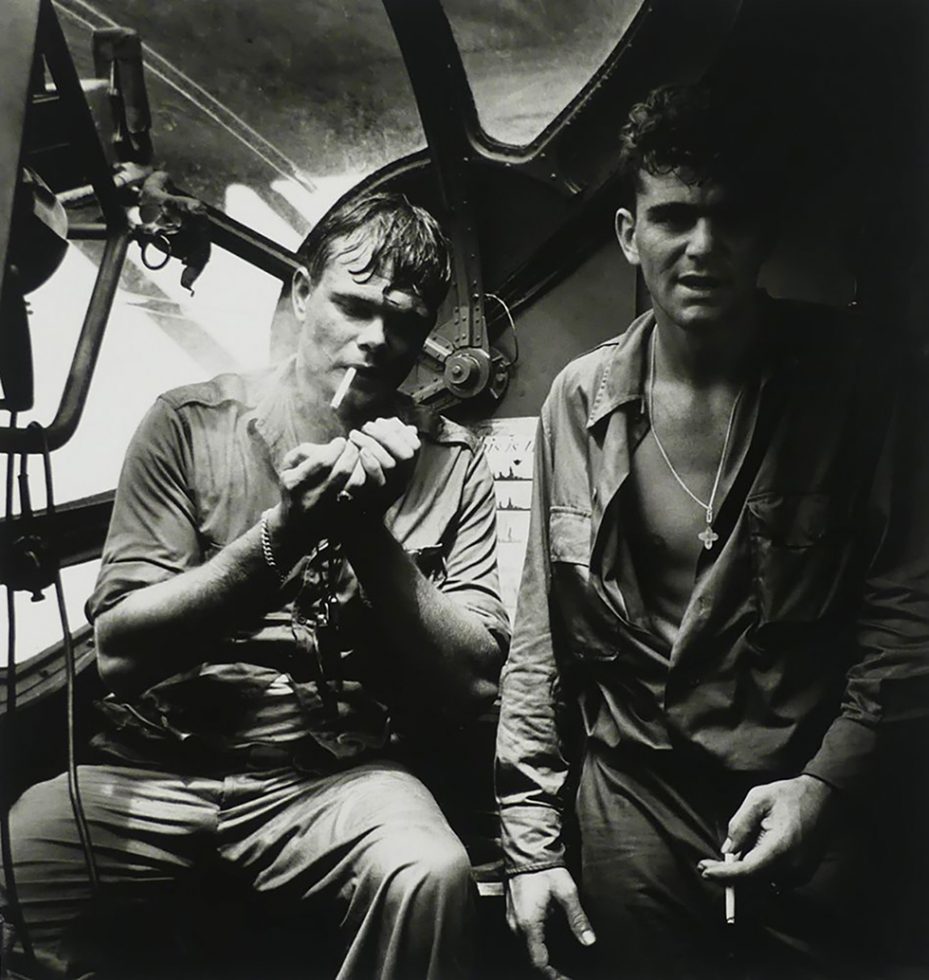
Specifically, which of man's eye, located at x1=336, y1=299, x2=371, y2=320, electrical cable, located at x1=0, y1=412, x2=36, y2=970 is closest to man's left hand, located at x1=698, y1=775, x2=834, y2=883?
man's eye, located at x1=336, y1=299, x2=371, y2=320

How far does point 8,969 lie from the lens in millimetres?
1699

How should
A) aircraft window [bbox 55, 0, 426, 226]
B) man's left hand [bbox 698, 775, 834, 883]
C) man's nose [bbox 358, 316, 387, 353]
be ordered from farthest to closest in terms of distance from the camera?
Result: aircraft window [bbox 55, 0, 426, 226], man's nose [bbox 358, 316, 387, 353], man's left hand [bbox 698, 775, 834, 883]

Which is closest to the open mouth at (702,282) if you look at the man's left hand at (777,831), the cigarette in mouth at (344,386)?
the cigarette in mouth at (344,386)

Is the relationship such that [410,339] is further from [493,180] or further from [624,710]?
[624,710]

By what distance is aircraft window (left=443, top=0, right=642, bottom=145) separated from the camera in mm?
1756

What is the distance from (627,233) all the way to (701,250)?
0.43 ft

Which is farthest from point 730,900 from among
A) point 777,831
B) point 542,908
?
point 542,908

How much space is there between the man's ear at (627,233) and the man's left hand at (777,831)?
0.74m

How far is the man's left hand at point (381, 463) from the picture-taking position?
1.60m

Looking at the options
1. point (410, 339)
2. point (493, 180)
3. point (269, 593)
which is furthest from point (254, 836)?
point (493, 180)

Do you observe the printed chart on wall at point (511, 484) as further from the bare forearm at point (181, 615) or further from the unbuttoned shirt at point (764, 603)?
the bare forearm at point (181, 615)

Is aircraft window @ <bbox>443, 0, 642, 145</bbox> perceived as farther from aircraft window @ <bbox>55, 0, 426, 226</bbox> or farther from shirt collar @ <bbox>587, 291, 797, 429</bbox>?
shirt collar @ <bbox>587, 291, 797, 429</bbox>

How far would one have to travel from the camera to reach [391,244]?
1.75m

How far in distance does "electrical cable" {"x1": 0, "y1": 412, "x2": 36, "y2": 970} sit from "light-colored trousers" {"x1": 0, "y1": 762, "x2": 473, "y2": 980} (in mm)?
10
